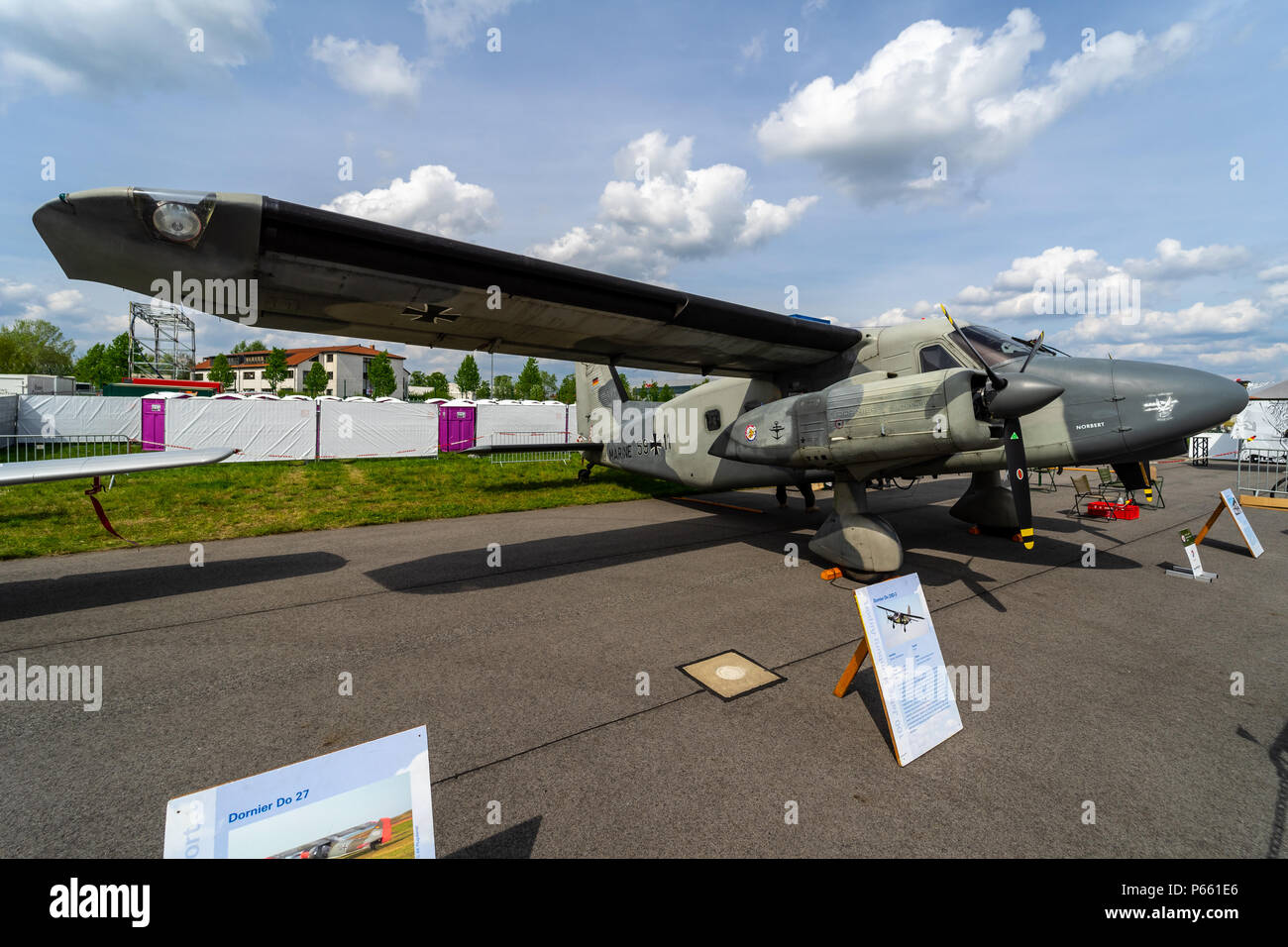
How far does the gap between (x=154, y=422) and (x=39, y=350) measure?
226ft

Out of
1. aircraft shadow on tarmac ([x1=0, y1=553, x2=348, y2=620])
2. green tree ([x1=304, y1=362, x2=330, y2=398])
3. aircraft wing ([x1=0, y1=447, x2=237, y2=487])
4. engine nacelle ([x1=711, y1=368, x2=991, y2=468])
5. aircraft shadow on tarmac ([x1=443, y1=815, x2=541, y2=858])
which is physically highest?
green tree ([x1=304, y1=362, x2=330, y2=398])

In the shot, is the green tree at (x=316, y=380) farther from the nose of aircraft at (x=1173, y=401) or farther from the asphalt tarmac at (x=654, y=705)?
the nose of aircraft at (x=1173, y=401)

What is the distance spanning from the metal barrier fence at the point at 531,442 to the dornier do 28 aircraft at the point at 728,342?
14.3 meters

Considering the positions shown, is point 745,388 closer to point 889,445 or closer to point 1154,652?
point 889,445

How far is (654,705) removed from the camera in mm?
3996

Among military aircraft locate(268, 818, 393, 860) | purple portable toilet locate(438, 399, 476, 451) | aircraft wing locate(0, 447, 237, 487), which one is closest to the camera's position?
military aircraft locate(268, 818, 393, 860)

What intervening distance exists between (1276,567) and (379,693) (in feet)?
43.2

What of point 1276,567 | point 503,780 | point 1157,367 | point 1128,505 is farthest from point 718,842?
point 1128,505

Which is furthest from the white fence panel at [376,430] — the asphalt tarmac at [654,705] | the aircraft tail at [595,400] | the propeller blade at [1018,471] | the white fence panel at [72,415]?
the propeller blade at [1018,471]

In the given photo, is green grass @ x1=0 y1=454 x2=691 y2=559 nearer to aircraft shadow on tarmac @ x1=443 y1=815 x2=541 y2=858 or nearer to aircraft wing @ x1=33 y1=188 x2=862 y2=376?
aircraft wing @ x1=33 y1=188 x2=862 y2=376

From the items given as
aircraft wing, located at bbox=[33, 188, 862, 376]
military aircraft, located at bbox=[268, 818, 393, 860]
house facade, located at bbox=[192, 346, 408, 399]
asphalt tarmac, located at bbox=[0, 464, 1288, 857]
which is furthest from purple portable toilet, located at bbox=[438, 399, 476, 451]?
house facade, located at bbox=[192, 346, 408, 399]

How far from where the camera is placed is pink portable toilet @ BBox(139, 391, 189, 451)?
826 inches

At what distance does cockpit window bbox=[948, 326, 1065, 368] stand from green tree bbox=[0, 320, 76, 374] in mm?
86784

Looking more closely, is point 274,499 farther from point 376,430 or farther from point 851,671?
point 851,671
